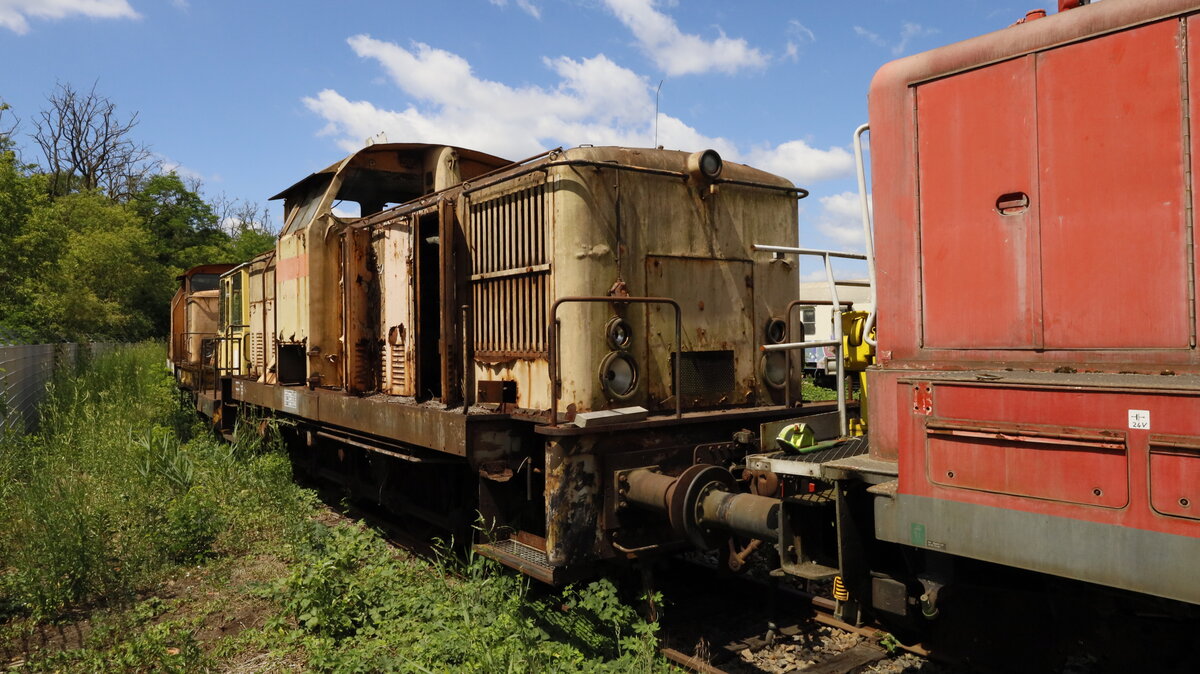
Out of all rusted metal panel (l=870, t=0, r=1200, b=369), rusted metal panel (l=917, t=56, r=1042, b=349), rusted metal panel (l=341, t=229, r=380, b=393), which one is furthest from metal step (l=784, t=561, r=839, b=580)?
rusted metal panel (l=341, t=229, r=380, b=393)

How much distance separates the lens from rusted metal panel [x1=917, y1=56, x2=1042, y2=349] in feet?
9.41

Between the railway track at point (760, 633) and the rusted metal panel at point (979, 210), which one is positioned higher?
the rusted metal panel at point (979, 210)

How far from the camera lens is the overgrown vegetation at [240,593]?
4.18 meters

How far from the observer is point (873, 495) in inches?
122

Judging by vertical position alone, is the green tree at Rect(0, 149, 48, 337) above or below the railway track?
above

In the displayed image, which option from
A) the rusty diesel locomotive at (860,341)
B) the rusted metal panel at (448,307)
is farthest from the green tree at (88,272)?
the rusted metal panel at (448,307)

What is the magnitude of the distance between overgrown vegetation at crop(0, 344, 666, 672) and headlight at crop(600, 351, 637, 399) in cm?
121

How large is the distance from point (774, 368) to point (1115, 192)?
3.53 metres

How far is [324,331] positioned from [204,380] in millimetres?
5321

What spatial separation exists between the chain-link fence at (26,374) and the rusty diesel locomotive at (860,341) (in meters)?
3.93

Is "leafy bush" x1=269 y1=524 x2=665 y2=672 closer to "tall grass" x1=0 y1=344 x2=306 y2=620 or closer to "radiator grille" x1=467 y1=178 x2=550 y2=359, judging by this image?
"tall grass" x1=0 y1=344 x2=306 y2=620

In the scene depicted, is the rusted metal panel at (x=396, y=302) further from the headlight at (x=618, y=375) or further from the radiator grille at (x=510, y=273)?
the headlight at (x=618, y=375)

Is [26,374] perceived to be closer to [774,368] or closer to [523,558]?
[523,558]

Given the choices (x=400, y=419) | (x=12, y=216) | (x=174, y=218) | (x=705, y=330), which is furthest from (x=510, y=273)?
(x=174, y=218)
